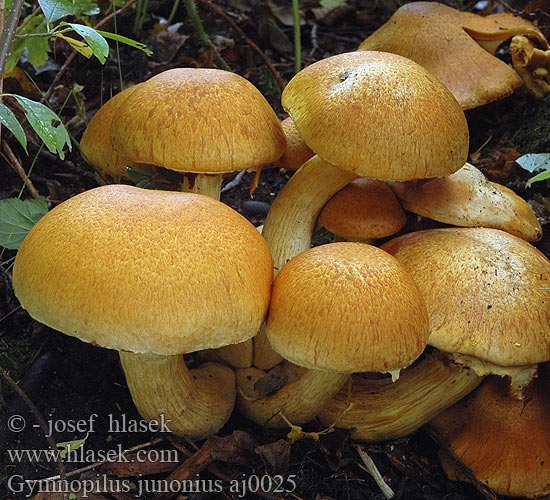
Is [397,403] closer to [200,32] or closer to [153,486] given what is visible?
[153,486]

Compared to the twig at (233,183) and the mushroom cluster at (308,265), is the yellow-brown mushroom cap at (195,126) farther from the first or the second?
the twig at (233,183)

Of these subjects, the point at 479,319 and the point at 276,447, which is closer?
the point at 479,319

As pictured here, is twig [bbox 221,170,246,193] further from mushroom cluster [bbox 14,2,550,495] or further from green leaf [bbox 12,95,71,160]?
green leaf [bbox 12,95,71,160]

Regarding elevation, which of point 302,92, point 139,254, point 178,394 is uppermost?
point 302,92

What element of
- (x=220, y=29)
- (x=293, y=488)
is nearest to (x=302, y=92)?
(x=293, y=488)

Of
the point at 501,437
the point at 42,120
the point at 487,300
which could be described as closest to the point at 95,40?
the point at 42,120

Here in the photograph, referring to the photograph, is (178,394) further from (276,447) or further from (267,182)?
(267,182)
